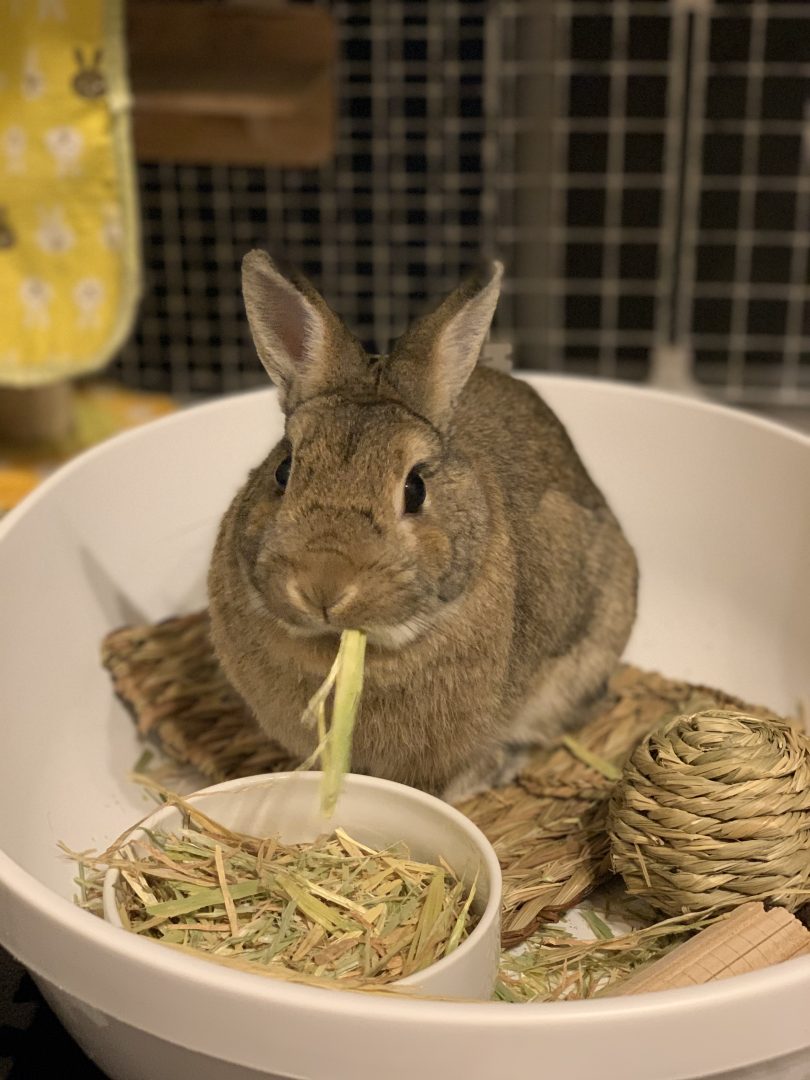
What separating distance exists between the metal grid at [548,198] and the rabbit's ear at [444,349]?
186 centimetres

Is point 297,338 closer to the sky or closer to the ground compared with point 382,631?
closer to the sky

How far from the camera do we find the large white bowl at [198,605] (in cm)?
100

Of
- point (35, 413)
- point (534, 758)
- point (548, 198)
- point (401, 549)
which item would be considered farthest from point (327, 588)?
point (548, 198)

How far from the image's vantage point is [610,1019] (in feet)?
3.27

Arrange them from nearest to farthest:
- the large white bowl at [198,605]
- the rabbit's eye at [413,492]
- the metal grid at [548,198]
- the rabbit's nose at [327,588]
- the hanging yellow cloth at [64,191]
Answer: the large white bowl at [198,605] → the rabbit's nose at [327,588] → the rabbit's eye at [413,492] → the hanging yellow cloth at [64,191] → the metal grid at [548,198]

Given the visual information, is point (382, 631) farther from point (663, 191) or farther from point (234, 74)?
point (663, 191)

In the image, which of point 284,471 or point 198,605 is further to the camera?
point 198,605

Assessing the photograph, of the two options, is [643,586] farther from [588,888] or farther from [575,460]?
[588,888]

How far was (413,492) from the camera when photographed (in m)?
1.32

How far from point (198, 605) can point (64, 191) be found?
109 centimetres

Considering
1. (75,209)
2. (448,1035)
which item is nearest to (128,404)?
(75,209)

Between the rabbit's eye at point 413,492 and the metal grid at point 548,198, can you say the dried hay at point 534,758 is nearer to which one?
the rabbit's eye at point 413,492

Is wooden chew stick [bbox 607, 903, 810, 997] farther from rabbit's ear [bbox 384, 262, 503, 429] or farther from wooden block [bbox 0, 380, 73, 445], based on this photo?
wooden block [bbox 0, 380, 73, 445]

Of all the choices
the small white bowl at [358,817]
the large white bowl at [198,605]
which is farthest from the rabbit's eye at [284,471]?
the large white bowl at [198,605]
